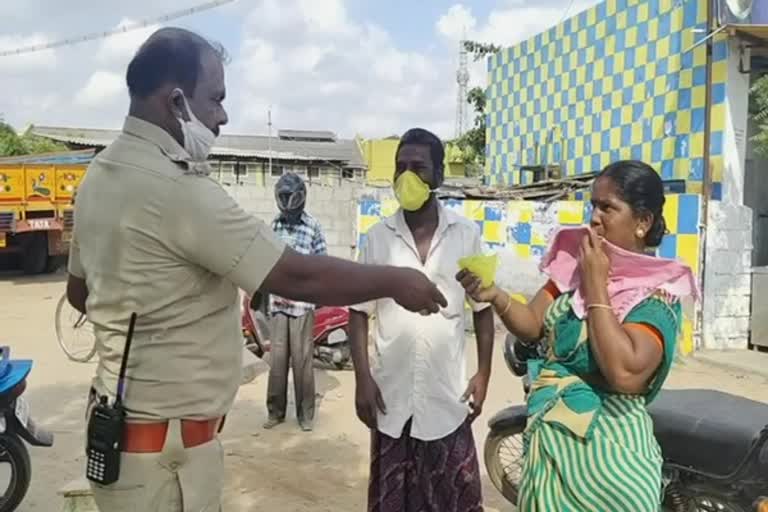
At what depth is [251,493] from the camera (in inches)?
161

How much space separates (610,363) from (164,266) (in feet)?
3.53

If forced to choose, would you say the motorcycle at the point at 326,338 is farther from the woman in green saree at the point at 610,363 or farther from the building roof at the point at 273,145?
the building roof at the point at 273,145

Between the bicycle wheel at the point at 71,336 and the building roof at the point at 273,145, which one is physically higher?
the building roof at the point at 273,145

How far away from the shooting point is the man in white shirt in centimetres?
259

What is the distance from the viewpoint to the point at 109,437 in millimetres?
1646

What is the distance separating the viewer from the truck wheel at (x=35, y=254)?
13656mm

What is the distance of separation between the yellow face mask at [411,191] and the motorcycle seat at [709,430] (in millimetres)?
1368

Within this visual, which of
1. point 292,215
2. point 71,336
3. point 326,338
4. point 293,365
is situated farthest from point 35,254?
point 293,365

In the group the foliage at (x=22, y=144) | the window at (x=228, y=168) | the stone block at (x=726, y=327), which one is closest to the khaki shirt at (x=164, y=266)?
the stone block at (x=726, y=327)

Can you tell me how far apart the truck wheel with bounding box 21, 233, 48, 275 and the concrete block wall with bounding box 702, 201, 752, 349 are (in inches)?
452

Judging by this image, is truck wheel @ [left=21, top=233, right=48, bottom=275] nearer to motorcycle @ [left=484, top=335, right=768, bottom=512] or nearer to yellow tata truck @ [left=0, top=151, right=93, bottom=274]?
yellow tata truck @ [left=0, top=151, right=93, bottom=274]

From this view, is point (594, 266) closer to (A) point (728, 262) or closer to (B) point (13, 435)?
(B) point (13, 435)

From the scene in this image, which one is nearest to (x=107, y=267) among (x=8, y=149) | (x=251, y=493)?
(x=251, y=493)

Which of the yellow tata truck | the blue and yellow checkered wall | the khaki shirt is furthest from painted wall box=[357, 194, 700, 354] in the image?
the yellow tata truck
